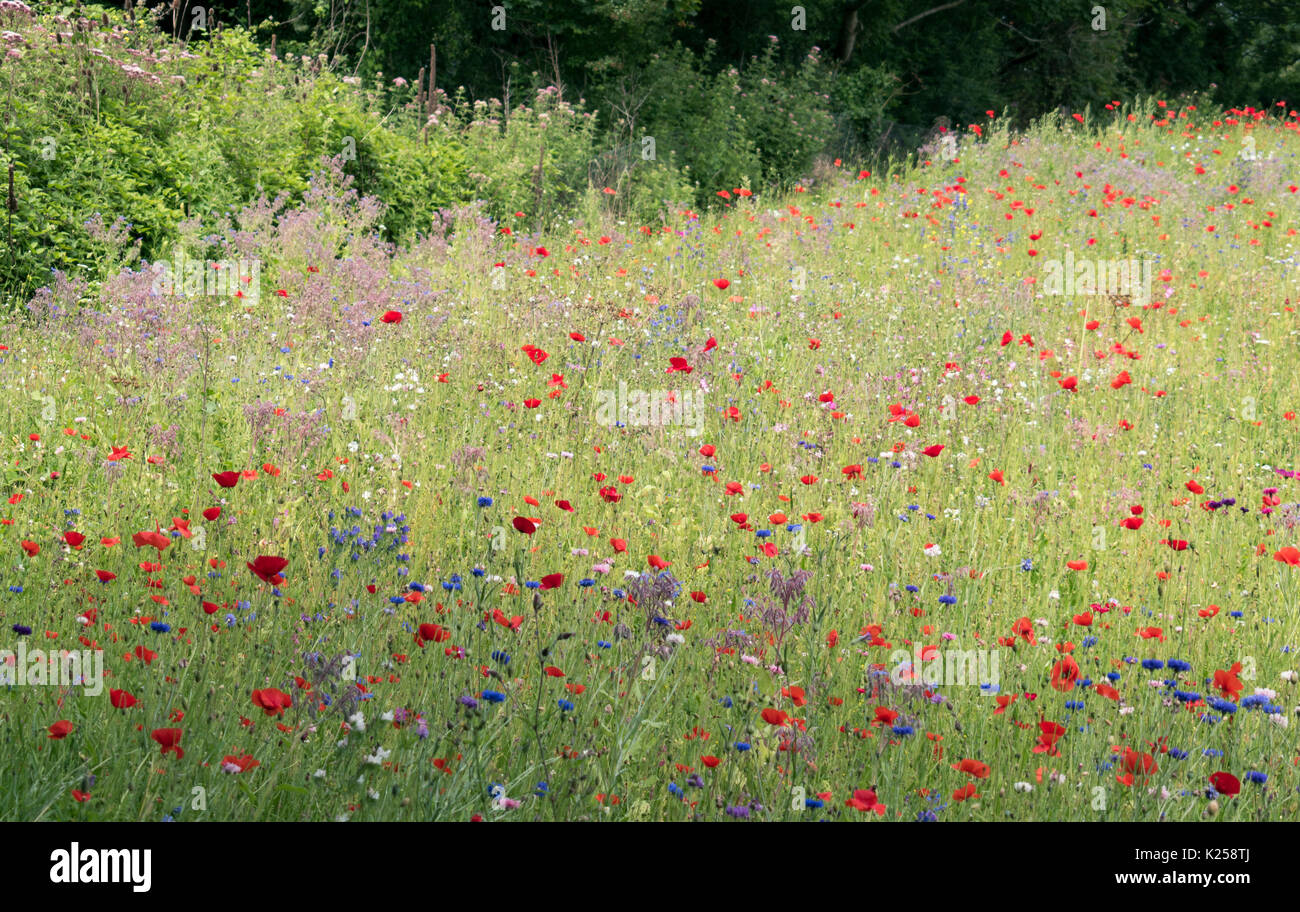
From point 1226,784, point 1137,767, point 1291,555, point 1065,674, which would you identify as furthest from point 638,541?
point 1226,784

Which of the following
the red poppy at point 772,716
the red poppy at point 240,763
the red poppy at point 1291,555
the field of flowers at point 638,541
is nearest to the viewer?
the red poppy at point 240,763

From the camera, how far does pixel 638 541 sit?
12.5ft

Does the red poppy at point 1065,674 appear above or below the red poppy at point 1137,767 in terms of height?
above

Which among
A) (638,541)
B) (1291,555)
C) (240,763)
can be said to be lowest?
(638,541)

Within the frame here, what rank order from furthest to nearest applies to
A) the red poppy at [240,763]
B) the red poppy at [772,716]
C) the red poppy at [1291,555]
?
1. the red poppy at [1291,555]
2. the red poppy at [772,716]
3. the red poppy at [240,763]

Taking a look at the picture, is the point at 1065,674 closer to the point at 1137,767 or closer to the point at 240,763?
the point at 1137,767

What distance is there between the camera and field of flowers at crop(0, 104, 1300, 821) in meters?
2.37

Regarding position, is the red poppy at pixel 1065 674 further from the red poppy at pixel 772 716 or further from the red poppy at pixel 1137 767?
the red poppy at pixel 772 716

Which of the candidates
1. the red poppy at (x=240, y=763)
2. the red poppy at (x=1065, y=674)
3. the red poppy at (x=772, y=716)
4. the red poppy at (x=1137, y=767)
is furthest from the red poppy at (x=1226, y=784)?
the red poppy at (x=240, y=763)

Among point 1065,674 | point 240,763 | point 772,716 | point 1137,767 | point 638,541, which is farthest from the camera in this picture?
point 638,541

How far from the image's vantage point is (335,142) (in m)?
9.35

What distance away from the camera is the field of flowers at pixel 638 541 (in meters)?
2.37

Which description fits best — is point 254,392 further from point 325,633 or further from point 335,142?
point 335,142
